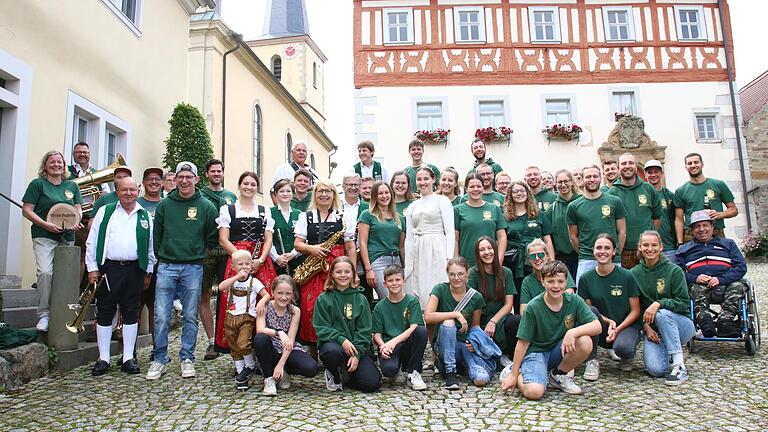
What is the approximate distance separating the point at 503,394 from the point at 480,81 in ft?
48.3

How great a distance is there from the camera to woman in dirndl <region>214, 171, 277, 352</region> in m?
5.29

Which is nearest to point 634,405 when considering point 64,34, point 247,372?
point 247,372

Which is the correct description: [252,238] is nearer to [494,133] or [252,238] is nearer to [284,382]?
[284,382]

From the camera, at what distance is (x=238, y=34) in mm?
16500

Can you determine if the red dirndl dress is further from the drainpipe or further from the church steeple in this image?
the church steeple

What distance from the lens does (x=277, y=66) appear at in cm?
3962

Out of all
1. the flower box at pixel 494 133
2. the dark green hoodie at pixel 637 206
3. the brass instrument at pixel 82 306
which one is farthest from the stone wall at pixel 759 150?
the brass instrument at pixel 82 306

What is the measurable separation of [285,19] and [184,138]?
32024 mm

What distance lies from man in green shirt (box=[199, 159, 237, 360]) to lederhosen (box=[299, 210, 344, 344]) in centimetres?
84

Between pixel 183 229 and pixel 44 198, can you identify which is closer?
pixel 183 229

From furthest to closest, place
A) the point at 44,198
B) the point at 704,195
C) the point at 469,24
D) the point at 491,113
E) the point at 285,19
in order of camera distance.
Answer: the point at 285,19, the point at 469,24, the point at 491,113, the point at 704,195, the point at 44,198

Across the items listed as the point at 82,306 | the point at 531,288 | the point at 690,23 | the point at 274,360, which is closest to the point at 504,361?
the point at 531,288

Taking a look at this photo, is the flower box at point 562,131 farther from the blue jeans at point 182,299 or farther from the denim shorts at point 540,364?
the blue jeans at point 182,299

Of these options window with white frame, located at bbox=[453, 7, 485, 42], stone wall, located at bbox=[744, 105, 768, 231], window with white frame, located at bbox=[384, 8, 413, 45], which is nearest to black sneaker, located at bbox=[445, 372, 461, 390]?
window with white frame, located at bbox=[384, 8, 413, 45]
